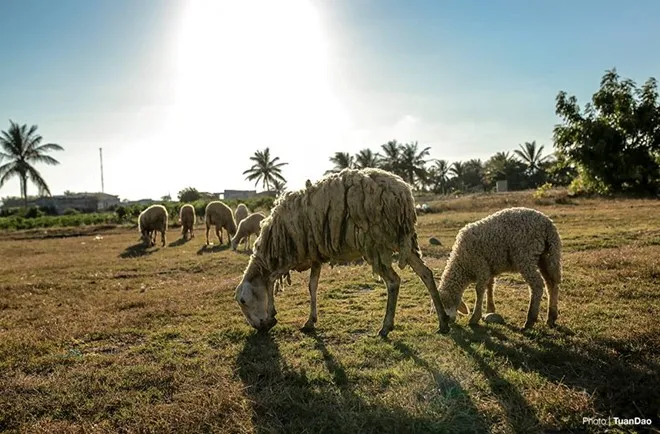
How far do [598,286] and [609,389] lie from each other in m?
5.00

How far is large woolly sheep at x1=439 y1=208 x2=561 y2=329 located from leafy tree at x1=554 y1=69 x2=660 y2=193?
2532mm

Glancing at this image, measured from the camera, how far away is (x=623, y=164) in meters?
7.79

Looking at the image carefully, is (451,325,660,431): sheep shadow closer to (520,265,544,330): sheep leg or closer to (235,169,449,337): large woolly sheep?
(520,265,544,330): sheep leg

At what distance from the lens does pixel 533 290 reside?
6.24 m

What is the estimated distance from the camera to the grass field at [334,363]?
13.0 feet

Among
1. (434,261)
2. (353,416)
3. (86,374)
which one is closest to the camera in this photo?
(353,416)

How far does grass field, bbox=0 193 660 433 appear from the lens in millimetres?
3961

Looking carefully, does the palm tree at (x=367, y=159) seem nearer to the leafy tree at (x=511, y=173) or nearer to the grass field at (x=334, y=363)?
the leafy tree at (x=511, y=173)

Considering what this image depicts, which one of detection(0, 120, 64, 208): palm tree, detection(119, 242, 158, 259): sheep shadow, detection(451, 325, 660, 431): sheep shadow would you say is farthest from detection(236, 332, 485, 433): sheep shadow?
detection(0, 120, 64, 208): palm tree

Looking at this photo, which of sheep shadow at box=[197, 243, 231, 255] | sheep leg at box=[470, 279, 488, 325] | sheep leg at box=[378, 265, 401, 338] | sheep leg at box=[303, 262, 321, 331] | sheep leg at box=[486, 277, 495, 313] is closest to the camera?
sheep leg at box=[378, 265, 401, 338]

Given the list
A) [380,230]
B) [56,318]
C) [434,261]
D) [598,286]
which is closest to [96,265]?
[56,318]

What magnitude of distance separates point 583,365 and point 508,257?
2132 millimetres

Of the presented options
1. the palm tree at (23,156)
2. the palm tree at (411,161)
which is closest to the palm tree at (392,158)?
the palm tree at (411,161)

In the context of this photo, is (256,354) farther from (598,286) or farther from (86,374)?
(598,286)
